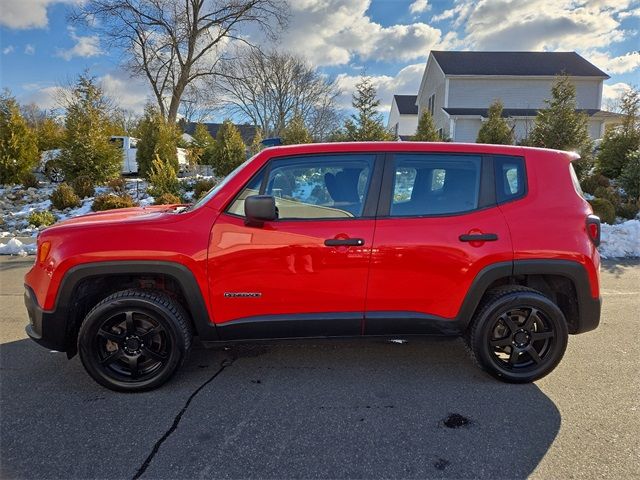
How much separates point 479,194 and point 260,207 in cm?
165

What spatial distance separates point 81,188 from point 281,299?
11907 mm

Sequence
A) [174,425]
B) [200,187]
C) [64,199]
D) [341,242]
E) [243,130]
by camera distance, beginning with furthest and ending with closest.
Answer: [243,130] → [200,187] → [64,199] → [341,242] → [174,425]

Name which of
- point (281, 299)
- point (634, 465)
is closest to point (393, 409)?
point (281, 299)

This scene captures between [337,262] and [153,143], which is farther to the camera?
[153,143]

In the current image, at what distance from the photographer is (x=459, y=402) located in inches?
110

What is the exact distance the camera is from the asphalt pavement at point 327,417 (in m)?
2.20

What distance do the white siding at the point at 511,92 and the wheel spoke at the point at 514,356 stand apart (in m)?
24.4

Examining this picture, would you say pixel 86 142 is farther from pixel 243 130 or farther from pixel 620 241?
pixel 243 130

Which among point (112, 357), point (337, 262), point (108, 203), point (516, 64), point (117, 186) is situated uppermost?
point (516, 64)

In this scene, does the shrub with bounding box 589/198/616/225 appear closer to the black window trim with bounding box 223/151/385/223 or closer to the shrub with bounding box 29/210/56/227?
the black window trim with bounding box 223/151/385/223

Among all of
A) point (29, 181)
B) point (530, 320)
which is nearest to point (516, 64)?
point (29, 181)

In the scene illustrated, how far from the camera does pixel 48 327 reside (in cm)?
284

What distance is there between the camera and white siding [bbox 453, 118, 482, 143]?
23.2 meters

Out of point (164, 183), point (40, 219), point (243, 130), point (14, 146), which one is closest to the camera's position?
point (40, 219)
